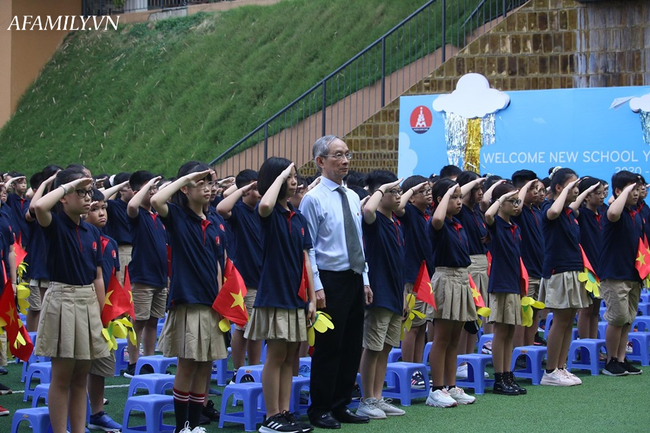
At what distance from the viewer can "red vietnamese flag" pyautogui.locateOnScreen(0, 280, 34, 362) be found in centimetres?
622

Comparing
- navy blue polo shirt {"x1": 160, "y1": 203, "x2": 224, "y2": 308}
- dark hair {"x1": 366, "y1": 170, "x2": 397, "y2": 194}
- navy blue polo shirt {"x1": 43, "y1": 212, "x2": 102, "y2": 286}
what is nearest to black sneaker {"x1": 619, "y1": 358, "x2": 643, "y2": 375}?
dark hair {"x1": 366, "y1": 170, "x2": 397, "y2": 194}

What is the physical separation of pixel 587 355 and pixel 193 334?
4.84 m

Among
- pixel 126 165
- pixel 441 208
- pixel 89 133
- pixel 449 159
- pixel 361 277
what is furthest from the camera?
pixel 89 133

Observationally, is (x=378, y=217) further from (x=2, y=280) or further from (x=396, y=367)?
(x=2, y=280)

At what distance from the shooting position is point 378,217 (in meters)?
7.08

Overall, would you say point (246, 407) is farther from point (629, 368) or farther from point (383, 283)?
point (629, 368)

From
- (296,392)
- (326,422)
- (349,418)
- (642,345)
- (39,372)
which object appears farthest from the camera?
(642,345)

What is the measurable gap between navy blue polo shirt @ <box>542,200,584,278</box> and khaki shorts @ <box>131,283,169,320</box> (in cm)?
339

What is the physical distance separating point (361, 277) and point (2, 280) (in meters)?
2.42

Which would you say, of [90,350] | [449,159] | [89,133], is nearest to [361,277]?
[90,350]

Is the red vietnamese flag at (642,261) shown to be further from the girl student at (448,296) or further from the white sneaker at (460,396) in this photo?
the white sneaker at (460,396)


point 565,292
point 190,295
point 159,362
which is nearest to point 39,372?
point 159,362

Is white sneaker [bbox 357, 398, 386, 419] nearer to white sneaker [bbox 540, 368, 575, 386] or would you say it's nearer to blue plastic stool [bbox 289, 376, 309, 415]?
blue plastic stool [bbox 289, 376, 309, 415]

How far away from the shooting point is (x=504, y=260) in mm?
7965
